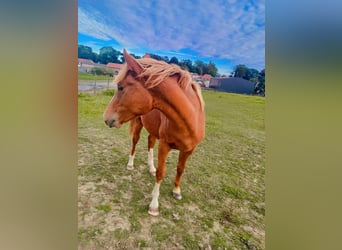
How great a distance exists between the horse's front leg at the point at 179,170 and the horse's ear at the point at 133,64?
1.58 ft

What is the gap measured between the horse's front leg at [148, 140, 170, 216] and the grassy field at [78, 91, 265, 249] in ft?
0.10

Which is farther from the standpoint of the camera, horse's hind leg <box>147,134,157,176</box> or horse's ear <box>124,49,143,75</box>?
horse's hind leg <box>147,134,157,176</box>

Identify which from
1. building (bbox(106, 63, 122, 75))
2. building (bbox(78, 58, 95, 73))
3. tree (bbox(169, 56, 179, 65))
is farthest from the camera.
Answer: tree (bbox(169, 56, 179, 65))

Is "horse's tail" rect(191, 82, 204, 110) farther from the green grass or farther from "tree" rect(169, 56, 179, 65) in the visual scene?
the green grass

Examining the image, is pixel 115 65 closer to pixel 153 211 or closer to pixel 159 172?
pixel 159 172

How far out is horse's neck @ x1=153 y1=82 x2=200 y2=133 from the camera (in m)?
1.02

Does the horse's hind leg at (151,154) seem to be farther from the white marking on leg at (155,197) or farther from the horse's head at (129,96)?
the horse's head at (129,96)

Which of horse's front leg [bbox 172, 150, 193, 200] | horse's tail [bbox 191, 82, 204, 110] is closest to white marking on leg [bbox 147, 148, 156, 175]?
horse's front leg [bbox 172, 150, 193, 200]

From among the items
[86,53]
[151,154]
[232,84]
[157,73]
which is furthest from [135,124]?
[232,84]

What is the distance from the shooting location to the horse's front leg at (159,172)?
43.3 inches

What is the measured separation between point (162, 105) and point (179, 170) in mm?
382

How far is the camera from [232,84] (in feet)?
4.02
